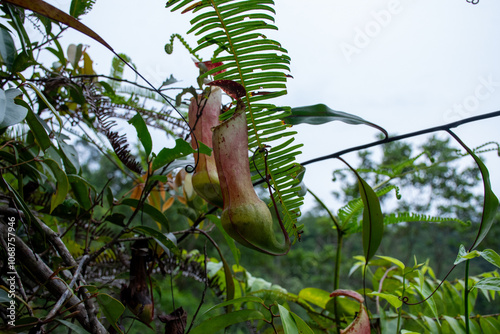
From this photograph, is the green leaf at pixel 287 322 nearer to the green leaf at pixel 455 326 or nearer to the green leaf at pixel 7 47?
the green leaf at pixel 455 326

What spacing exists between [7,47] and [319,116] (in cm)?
46

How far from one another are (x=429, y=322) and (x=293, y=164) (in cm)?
33

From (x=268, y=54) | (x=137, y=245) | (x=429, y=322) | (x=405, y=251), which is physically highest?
(x=268, y=54)

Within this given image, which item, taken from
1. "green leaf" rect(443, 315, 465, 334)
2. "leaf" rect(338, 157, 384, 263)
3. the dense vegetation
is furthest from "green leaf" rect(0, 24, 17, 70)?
"green leaf" rect(443, 315, 465, 334)

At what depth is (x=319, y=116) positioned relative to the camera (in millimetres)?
463

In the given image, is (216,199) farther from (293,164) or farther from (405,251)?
(405,251)

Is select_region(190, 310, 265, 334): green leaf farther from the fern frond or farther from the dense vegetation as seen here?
the fern frond

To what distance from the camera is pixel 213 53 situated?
0.41m

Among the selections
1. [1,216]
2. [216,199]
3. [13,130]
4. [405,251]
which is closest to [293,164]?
[216,199]

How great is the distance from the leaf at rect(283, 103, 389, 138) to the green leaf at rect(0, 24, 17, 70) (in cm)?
41

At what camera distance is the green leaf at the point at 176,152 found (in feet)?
1.39

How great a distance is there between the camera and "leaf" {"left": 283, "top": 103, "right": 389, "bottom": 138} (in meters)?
0.45

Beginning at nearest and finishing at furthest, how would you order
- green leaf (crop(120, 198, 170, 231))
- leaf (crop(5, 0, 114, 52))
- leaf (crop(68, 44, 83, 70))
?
leaf (crop(5, 0, 114, 52)) < green leaf (crop(120, 198, 170, 231)) < leaf (crop(68, 44, 83, 70))

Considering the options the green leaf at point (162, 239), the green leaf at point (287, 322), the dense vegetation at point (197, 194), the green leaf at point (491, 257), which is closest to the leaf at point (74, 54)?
the dense vegetation at point (197, 194)
